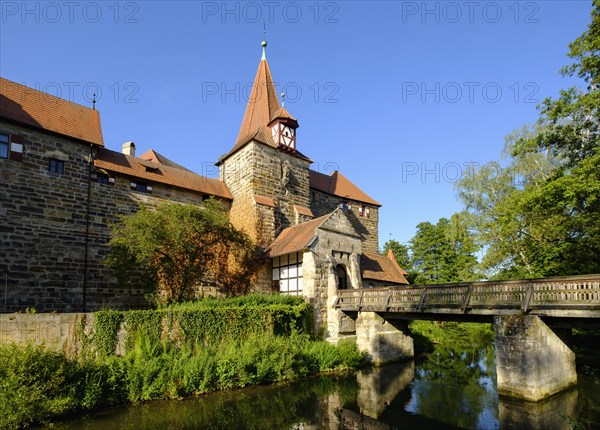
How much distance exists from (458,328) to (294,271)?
14839 millimetres

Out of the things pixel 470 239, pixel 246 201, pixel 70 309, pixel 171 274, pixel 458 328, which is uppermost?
pixel 246 201

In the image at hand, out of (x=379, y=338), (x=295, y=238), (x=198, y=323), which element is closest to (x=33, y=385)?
(x=198, y=323)

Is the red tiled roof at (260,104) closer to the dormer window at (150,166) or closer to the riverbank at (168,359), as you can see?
the dormer window at (150,166)

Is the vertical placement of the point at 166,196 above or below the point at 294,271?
above

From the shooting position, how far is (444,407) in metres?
10.8

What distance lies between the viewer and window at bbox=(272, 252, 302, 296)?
18344 mm

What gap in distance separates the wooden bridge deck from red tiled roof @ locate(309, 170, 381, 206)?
11917 mm

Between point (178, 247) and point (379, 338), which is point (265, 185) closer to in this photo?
point (178, 247)

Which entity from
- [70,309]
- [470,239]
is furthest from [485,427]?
[470,239]

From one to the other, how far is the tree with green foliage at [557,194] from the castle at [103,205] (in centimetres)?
711

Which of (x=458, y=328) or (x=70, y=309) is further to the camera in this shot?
(x=458, y=328)

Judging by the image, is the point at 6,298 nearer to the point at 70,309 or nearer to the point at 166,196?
the point at 70,309

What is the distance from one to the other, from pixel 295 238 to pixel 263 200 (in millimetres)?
3124

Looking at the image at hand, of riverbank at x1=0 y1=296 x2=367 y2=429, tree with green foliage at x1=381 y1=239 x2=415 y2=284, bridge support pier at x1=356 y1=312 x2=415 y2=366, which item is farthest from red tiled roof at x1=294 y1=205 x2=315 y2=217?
tree with green foliage at x1=381 y1=239 x2=415 y2=284
